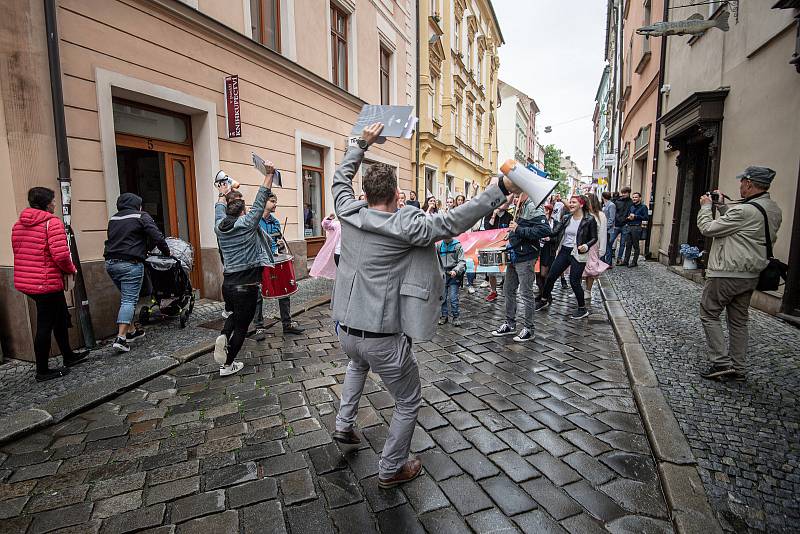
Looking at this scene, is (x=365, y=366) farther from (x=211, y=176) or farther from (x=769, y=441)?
(x=211, y=176)

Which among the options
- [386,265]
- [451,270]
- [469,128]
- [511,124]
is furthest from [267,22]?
[511,124]

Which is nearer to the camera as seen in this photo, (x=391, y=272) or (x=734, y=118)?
(x=391, y=272)

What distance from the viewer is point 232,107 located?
24.3ft

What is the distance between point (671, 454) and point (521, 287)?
9.06 feet

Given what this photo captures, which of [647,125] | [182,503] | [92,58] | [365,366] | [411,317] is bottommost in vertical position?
[182,503]

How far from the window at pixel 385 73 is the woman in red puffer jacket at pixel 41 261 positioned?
37.8ft

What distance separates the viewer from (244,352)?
506 cm

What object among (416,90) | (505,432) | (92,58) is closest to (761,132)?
(505,432)

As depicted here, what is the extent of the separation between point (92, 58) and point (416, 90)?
12827 mm

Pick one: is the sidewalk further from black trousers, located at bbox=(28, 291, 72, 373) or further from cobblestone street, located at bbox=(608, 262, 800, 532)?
cobblestone street, located at bbox=(608, 262, 800, 532)

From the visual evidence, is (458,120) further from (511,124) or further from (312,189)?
(511,124)

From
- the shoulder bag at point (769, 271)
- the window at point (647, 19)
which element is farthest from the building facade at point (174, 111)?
the window at point (647, 19)

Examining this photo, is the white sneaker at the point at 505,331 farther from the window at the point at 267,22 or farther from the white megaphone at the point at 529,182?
the window at the point at 267,22

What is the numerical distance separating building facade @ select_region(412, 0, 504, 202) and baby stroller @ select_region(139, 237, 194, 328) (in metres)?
11.1
